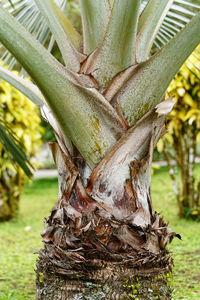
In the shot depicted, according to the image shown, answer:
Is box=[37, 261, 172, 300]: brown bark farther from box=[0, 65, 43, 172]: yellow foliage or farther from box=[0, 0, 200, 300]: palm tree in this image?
box=[0, 65, 43, 172]: yellow foliage

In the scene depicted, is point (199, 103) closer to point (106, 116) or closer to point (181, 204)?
point (181, 204)

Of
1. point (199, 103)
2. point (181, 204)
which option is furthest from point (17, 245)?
point (199, 103)

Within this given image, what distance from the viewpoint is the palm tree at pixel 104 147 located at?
1.83 metres

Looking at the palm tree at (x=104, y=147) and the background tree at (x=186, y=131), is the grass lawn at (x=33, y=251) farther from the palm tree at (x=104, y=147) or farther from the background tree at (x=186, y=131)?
the palm tree at (x=104, y=147)

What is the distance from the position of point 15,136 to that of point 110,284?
4.53 metres

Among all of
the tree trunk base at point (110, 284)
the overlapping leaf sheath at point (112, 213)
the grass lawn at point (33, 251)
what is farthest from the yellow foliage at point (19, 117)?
the tree trunk base at point (110, 284)

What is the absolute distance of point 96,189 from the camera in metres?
1.95

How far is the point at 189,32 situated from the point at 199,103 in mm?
3836

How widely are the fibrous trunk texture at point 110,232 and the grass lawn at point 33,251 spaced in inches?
16.8

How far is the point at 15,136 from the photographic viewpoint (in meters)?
6.10

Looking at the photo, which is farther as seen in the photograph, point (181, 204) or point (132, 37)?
point (181, 204)

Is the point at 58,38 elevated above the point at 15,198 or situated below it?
above

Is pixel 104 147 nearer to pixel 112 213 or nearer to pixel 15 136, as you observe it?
pixel 112 213

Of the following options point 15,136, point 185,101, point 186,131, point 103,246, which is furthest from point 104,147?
point 15,136
